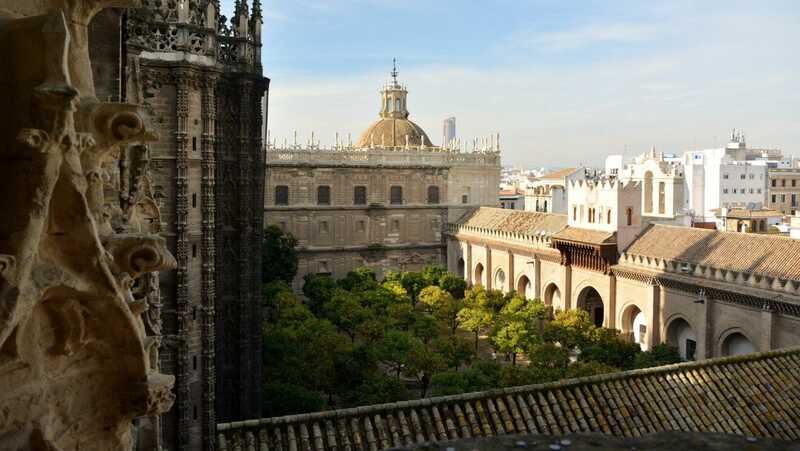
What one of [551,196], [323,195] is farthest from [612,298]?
[551,196]

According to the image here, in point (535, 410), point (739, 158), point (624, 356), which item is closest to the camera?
point (535, 410)

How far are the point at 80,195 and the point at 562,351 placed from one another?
23393 mm

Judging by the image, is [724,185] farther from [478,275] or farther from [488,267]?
[488,267]

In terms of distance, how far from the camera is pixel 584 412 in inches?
485

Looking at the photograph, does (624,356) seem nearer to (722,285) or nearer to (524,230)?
(722,285)

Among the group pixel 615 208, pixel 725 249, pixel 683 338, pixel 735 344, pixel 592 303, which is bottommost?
pixel 683 338

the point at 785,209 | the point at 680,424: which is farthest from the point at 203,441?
the point at 785,209

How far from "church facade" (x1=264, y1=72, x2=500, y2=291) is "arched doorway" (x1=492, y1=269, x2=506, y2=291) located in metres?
8.17

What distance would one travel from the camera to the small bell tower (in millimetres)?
62188

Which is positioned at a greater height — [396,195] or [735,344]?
[396,195]

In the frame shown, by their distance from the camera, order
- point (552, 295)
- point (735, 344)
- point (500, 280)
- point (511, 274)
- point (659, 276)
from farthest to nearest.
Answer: point (500, 280) → point (511, 274) → point (552, 295) → point (659, 276) → point (735, 344)

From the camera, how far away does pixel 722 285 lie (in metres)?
27.2

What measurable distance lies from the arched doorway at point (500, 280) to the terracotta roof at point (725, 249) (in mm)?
12695

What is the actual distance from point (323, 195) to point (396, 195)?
18.8ft
